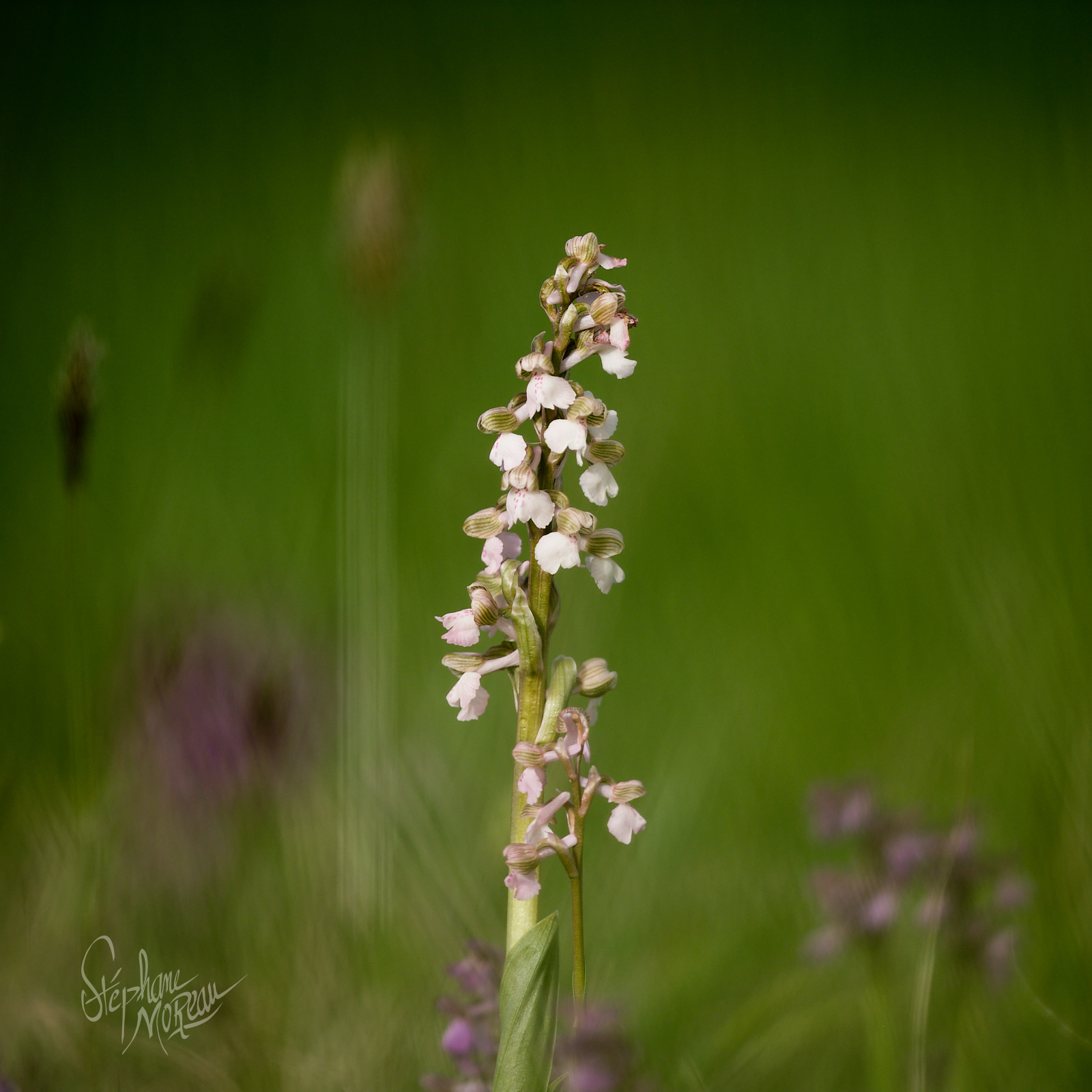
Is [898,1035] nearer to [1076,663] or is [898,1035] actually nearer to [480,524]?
[1076,663]

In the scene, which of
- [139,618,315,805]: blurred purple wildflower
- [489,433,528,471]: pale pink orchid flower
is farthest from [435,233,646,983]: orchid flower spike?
[139,618,315,805]: blurred purple wildflower

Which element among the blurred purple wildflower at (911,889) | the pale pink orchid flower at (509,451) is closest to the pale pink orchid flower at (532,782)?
the pale pink orchid flower at (509,451)

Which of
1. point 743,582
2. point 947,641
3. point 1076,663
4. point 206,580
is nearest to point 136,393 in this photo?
point 206,580

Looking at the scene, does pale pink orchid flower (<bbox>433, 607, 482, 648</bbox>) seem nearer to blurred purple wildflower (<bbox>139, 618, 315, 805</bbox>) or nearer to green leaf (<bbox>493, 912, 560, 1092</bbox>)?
green leaf (<bbox>493, 912, 560, 1092</bbox>)

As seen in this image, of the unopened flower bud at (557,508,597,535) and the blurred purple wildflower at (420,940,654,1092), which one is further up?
the unopened flower bud at (557,508,597,535)

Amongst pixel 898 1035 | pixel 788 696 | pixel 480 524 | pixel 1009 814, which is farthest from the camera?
pixel 788 696
